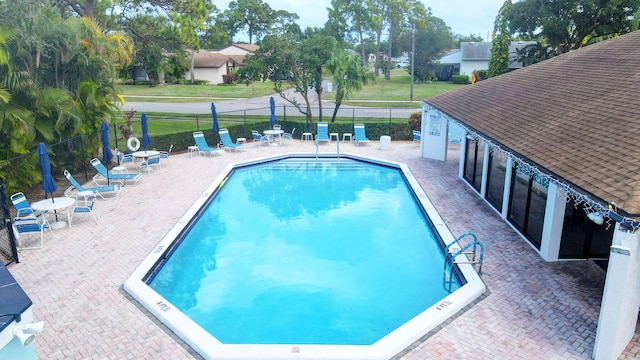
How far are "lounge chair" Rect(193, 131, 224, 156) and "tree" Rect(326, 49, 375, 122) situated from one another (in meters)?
7.68

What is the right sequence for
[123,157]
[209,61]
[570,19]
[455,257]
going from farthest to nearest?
[209,61]
[570,19]
[123,157]
[455,257]

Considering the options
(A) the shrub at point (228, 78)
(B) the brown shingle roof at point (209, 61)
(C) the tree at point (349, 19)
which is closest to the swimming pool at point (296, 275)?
(A) the shrub at point (228, 78)

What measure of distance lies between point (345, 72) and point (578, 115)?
1685 centimetres

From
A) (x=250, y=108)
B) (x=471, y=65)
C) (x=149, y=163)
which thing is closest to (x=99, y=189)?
(x=149, y=163)

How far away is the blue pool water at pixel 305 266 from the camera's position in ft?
31.1

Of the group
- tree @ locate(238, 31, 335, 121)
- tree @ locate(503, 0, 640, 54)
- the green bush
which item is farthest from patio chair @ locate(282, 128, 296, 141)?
the green bush

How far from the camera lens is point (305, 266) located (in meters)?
11.9

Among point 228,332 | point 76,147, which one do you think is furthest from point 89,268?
point 76,147

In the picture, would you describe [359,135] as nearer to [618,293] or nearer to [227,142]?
[227,142]

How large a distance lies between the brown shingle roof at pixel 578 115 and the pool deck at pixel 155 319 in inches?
99.1

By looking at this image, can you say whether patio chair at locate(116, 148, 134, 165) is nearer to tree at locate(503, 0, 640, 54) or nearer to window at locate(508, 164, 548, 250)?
window at locate(508, 164, 548, 250)

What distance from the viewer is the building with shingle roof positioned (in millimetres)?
7121

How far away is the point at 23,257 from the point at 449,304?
9596 mm

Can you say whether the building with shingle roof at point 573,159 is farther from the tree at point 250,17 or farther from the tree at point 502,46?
the tree at point 250,17
